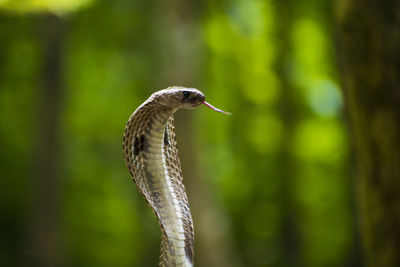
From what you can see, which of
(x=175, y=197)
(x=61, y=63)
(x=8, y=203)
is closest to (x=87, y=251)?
(x=8, y=203)

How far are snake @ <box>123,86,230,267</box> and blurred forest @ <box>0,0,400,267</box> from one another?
2743mm

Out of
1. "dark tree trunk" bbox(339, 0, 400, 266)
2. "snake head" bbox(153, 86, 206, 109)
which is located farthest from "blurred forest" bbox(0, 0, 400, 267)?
"snake head" bbox(153, 86, 206, 109)

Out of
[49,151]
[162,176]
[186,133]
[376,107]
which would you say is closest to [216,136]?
[49,151]

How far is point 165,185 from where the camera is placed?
63.0 inches

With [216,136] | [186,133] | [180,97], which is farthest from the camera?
[216,136]

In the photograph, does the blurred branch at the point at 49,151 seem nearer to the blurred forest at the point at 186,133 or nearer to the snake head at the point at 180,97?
the blurred forest at the point at 186,133

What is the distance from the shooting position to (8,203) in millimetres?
10031

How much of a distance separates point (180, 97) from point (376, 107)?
4.37 feet

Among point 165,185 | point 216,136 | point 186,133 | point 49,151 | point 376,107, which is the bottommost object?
point 216,136

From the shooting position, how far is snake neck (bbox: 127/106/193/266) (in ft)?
5.07

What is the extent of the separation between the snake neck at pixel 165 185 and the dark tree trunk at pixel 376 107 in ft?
3.84

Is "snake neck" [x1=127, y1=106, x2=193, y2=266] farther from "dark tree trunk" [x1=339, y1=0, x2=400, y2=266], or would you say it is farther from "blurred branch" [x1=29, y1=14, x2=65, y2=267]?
"blurred branch" [x1=29, y1=14, x2=65, y2=267]

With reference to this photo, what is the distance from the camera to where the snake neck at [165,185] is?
60.9 inches

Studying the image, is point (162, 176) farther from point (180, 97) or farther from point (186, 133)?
point (186, 133)
